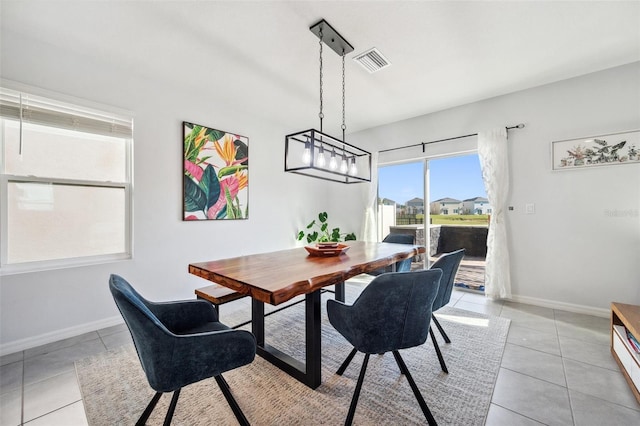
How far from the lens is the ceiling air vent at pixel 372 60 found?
7.91 feet

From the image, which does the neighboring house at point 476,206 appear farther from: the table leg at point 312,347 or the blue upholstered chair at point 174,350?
the blue upholstered chair at point 174,350

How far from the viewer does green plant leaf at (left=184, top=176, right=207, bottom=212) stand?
3141mm

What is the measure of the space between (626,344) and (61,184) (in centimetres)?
474

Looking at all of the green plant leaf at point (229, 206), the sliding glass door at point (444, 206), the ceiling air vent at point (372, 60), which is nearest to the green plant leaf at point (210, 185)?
the green plant leaf at point (229, 206)

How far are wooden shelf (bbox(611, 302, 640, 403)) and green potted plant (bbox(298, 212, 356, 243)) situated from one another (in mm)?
3150

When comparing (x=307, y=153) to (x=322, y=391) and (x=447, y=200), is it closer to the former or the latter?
(x=322, y=391)

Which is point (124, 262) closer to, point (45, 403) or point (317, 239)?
point (45, 403)

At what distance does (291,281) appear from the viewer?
1.41 m

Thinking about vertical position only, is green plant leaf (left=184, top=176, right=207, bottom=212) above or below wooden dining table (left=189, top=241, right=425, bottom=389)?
above

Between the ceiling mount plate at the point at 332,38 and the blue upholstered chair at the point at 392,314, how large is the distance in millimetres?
1992

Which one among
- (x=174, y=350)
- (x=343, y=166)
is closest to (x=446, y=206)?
(x=343, y=166)

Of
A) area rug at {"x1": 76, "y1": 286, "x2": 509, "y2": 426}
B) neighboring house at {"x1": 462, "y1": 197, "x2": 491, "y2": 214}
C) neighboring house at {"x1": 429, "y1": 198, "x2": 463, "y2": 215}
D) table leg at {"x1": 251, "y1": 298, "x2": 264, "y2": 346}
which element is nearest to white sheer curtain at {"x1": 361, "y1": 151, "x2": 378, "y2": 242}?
neighboring house at {"x1": 429, "y1": 198, "x2": 463, "y2": 215}

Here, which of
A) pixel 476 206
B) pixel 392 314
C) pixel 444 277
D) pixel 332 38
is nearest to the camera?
pixel 392 314

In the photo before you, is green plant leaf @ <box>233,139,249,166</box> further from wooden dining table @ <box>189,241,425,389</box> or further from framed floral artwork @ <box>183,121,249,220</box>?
wooden dining table @ <box>189,241,425,389</box>
